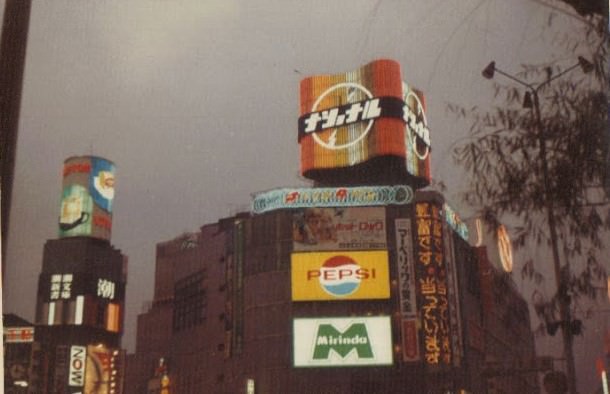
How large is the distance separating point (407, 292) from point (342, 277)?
3132 millimetres

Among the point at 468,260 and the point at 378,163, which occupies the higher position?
the point at 378,163

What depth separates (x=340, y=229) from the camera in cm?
3397

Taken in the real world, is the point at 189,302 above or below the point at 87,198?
below

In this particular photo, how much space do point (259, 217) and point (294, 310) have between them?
214 inches

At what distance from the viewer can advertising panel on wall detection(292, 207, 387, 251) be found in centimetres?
3359

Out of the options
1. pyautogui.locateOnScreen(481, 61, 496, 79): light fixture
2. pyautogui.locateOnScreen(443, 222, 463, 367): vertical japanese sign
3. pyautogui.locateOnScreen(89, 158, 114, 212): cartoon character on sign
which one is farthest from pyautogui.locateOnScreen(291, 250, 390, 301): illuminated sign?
pyautogui.locateOnScreen(481, 61, 496, 79): light fixture

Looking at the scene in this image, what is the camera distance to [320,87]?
3847 centimetres

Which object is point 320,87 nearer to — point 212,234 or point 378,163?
point 378,163

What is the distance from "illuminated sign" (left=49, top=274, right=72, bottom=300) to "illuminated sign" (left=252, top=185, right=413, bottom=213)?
15.6m

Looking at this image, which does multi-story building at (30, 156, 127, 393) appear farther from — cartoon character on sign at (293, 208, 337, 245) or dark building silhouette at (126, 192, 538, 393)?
cartoon character on sign at (293, 208, 337, 245)

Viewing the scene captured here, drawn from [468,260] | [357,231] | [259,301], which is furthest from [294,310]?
[468,260]

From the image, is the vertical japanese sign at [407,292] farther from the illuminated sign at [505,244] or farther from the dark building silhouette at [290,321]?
the illuminated sign at [505,244]

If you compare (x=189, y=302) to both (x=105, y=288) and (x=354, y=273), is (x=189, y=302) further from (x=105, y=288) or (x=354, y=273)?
(x=354, y=273)

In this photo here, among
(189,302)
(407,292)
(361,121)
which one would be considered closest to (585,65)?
(407,292)
